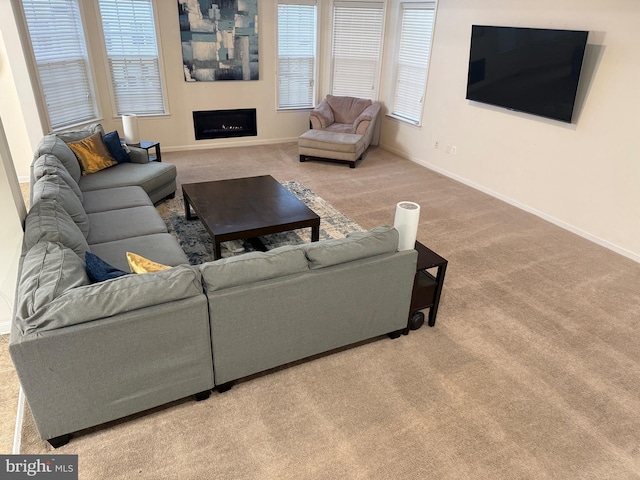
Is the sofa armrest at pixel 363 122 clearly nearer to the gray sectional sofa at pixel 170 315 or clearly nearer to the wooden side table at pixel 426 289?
the wooden side table at pixel 426 289

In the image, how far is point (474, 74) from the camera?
5395 millimetres

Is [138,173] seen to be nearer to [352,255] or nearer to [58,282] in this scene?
[58,282]

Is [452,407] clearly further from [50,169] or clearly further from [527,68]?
[527,68]

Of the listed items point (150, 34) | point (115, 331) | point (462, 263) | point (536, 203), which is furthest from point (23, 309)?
point (150, 34)

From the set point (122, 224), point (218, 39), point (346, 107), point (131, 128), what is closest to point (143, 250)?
point (122, 224)

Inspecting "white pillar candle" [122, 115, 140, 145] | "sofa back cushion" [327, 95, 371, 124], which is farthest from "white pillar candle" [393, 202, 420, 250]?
"sofa back cushion" [327, 95, 371, 124]

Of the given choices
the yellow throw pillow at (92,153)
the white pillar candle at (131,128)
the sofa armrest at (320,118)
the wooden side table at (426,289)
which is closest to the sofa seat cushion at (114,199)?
the yellow throw pillow at (92,153)

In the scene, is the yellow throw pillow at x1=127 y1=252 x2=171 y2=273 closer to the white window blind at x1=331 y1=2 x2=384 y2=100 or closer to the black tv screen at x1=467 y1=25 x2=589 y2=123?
the black tv screen at x1=467 y1=25 x2=589 y2=123

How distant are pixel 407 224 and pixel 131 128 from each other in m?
3.97

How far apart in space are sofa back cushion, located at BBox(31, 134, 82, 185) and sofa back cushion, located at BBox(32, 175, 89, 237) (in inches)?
26.0

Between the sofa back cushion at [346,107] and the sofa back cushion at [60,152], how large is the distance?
161 inches

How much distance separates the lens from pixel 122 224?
11.4ft

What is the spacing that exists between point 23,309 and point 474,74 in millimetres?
5287

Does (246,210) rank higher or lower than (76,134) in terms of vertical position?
lower
